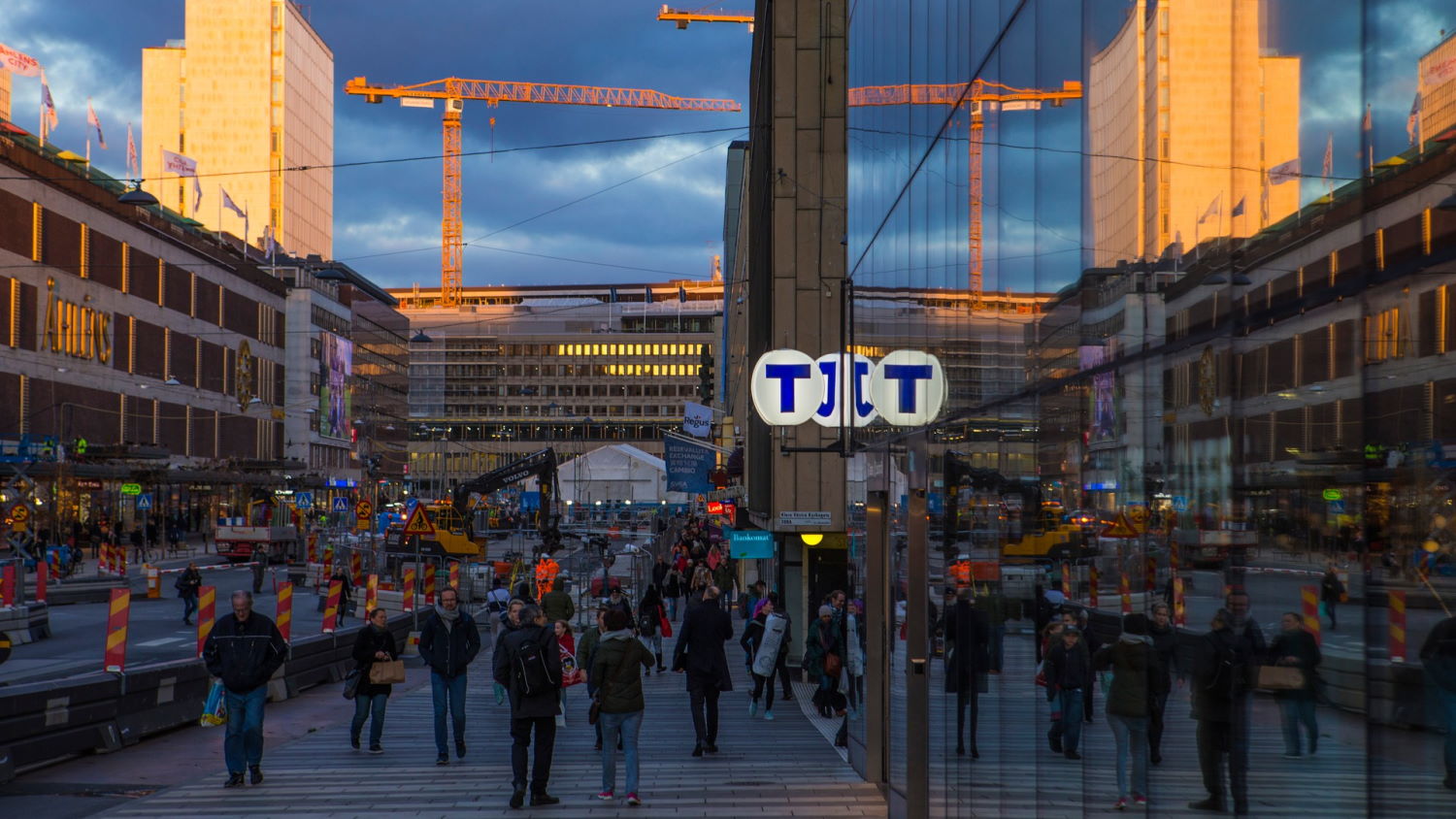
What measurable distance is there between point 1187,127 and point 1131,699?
195 centimetres

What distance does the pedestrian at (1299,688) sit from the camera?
3479 mm

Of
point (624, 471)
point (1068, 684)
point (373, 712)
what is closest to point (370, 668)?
point (373, 712)

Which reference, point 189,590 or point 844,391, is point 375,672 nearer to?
point 844,391

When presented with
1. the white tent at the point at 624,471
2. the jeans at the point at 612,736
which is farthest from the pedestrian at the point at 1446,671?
the white tent at the point at 624,471

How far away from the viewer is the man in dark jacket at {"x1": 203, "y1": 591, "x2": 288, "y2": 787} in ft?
41.5

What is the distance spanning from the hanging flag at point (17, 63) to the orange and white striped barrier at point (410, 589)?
41.5 m

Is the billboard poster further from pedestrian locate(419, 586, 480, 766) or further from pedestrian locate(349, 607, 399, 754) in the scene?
pedestrian locate(419, 586, 480, 766)

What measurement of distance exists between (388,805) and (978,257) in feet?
21.3

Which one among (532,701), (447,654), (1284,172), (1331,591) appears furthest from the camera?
(447,654)

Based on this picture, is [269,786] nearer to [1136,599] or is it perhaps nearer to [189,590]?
[1136,599]

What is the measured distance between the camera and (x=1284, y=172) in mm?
3770

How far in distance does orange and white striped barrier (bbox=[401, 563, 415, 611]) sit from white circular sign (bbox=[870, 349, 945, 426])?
18.1m

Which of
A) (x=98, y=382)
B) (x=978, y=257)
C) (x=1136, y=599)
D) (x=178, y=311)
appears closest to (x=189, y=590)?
(x=978, y=257)

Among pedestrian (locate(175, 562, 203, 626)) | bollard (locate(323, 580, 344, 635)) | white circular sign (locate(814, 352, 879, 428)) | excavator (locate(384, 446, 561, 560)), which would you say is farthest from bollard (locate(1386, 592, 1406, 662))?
excavator (locate(384, 446, 561, 560))
